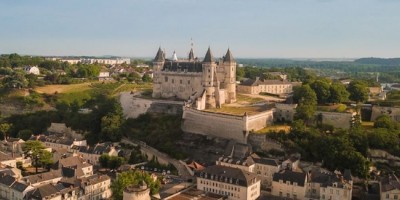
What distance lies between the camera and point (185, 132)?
192 feet

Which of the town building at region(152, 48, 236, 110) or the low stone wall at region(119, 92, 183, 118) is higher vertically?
the town building at region(152, 48, 236, 110)

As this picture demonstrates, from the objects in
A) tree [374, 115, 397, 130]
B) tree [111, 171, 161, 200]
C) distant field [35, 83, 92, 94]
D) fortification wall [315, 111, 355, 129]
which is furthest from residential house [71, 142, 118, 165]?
distant field [35, 83, 92, 94]

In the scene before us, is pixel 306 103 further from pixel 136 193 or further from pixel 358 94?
pixel 136 193

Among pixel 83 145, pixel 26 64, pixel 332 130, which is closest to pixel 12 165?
pixel 83 145

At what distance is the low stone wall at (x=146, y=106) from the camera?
63219 millimetres

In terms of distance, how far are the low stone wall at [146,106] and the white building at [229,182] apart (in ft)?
67.0

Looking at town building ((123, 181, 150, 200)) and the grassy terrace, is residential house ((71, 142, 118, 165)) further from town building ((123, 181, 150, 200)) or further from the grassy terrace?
the grassy terrace

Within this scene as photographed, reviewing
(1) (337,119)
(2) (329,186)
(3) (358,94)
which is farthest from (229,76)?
(2) (329,186)

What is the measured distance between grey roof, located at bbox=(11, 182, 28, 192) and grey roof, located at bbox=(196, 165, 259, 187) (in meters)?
16.5

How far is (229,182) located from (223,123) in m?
13.8

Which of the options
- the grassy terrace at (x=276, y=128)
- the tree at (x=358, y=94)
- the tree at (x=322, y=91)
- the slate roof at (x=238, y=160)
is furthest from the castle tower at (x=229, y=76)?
the slate roof at (x=238, y=160)

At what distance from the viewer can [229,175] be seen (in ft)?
137

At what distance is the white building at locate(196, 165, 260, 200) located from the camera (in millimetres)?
40469

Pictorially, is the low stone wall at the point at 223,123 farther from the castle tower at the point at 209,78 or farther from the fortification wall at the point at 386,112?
the fortification wall at the point at 386,112
